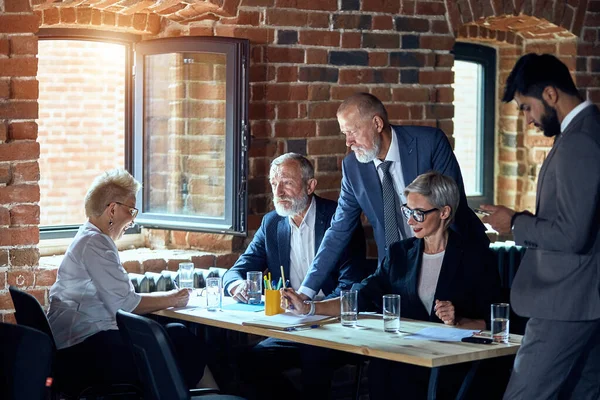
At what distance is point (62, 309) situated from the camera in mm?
4285

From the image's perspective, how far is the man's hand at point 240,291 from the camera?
14.8ft

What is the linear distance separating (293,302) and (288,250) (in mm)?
822

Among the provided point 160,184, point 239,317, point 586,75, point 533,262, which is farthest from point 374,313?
point 586,75

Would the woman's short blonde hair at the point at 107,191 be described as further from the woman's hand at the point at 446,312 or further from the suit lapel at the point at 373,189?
the woman's hand at the point at 446,312

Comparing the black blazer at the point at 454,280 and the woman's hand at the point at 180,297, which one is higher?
the black blazer at the point at 454,280

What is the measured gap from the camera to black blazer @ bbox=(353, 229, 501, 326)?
4094 millimetres

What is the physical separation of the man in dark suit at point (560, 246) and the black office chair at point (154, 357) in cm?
108

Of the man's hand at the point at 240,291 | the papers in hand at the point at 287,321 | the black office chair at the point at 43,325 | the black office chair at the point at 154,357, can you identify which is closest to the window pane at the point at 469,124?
the man's hand at the point at 240,291

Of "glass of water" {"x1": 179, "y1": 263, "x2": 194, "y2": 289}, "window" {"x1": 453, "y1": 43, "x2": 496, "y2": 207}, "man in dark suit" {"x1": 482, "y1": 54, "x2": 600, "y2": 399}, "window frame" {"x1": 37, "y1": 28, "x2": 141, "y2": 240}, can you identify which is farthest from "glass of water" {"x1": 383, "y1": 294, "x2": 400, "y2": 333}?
"window" {"x1": 453, "y1": 43, "x2": 496, "y2": 207}

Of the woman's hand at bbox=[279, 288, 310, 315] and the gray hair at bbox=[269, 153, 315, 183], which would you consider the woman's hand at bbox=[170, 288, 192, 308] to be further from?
the gray hair at bbox=[269, 153, 315, 183]

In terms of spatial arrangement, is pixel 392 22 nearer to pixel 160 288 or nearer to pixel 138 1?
pixel 138 1

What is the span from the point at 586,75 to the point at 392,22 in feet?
4.79

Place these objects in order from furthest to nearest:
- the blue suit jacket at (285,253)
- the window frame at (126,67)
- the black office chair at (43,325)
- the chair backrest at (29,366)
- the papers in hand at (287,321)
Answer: the window frame at (126,67) < the blue suit jacket at (285,253) < the black office chair at (43,325) < the papers in hand at (287,321) < the chair backrest at (29,366)

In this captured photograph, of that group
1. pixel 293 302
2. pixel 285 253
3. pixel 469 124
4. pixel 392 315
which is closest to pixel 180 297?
pixel 293 302
